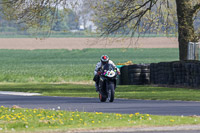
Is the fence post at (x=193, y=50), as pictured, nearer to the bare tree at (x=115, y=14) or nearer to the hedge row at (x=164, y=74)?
the bare tree at (x=115, y=14)

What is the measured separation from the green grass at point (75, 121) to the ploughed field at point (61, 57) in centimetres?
2408

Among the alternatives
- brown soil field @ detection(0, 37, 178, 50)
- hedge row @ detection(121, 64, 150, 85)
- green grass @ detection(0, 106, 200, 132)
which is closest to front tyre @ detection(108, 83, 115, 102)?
green grass @ detection(0, 106, 200, 132)

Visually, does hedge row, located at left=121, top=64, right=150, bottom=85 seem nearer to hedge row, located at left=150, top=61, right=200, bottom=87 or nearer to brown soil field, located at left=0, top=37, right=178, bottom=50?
hedge row, located at left=150, top=61, right=200, bottom=87

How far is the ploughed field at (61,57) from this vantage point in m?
44.4

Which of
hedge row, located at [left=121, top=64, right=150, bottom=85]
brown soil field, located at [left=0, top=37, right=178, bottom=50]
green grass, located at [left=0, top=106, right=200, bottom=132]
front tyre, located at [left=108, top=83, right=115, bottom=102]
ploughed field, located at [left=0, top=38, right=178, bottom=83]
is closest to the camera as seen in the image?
green grass, located at [left=0, top=106, right=200, bottom=132]

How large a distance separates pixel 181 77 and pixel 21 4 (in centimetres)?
839

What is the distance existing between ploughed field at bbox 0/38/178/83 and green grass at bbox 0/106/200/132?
79.0 feet

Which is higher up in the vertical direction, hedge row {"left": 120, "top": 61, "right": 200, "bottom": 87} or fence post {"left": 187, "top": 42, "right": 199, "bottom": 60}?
fence post {"left": 187, "top": 42, "right": 199, "bottom": 60}

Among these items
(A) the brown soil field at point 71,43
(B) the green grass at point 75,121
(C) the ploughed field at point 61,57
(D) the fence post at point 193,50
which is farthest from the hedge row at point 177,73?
(A) the brown soil field at point 71,43

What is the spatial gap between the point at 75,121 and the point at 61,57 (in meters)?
67.2

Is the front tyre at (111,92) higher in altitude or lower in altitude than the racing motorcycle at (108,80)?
lower

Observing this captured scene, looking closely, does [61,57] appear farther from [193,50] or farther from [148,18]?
[193,50]

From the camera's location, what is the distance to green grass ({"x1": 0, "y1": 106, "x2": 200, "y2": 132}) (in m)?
13.0

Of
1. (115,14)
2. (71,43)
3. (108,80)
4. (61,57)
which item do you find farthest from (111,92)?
(71,43)
